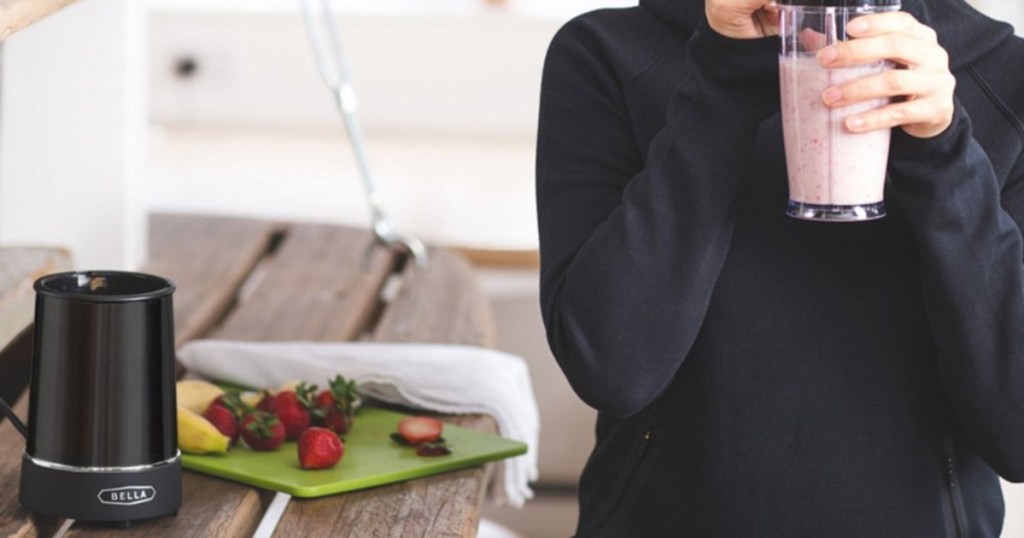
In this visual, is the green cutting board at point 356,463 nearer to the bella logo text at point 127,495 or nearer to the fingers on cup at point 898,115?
the bella logo text at point 127,495

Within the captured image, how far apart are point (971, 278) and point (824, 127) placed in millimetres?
192

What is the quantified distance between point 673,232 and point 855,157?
0.55ft

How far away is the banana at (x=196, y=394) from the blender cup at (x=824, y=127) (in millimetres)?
679

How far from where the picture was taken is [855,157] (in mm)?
1141

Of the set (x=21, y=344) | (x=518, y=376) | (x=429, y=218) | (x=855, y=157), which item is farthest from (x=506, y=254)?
(x=855, y=157)

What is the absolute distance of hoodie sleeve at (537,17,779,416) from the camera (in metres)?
1.22

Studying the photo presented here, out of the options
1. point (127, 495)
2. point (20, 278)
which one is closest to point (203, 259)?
point (20, 278)

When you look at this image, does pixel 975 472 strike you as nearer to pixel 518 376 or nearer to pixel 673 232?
pixel 673 232

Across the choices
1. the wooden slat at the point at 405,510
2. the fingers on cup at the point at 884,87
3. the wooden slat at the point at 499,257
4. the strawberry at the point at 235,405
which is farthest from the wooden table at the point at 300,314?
the wooden slat at the point at 499,257

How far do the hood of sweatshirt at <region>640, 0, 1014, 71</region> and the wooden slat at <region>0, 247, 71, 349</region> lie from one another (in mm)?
691

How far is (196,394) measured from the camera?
5.25 feet

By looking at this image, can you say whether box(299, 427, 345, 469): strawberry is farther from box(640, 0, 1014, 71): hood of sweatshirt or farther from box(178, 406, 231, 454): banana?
box(640, 0, 1014, 71): hood of sweatshirt

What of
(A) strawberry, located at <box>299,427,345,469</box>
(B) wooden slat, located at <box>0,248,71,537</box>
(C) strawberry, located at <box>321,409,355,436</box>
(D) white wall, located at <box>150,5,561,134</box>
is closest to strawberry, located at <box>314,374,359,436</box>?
(C) strawberry, located at <box>321,409,355,436</box>

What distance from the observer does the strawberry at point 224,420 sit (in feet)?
4.93
